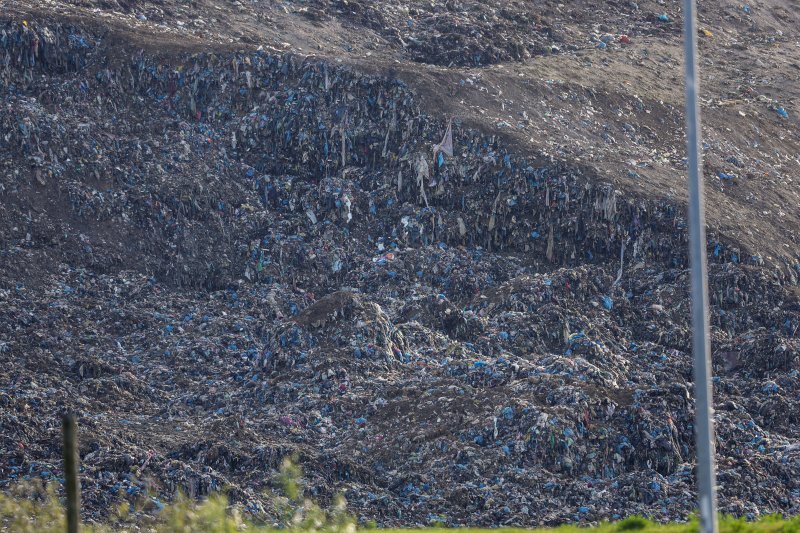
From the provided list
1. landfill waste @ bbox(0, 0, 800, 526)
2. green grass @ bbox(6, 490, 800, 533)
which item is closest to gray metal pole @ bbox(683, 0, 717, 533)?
green grass @ bbox(6, 490, 800, 533)

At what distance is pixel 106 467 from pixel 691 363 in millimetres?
7060

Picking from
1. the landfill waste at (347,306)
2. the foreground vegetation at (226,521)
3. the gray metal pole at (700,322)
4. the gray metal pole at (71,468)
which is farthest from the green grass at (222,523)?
the gray metal pole at (700,322)

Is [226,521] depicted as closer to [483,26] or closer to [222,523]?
[222,523]

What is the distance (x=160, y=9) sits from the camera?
1966 cm

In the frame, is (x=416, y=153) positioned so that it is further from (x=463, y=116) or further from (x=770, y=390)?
(x=770, y=390)

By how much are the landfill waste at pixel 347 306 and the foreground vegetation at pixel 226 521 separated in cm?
44

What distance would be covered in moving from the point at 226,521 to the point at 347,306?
23.6ft

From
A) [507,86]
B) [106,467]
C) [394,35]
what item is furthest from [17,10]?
[106,467]

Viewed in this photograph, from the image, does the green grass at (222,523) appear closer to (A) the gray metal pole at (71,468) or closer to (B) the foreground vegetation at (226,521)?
(B) the foreground vegetation at (226,521)

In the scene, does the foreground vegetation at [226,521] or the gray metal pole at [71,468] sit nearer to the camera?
the gray metal pole at [71,468]

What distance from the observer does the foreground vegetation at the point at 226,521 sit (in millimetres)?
6350

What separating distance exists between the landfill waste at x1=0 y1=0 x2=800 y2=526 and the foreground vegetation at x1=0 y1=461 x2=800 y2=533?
1.46 feet

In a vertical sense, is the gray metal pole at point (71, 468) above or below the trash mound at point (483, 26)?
above

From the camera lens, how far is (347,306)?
541 inches
